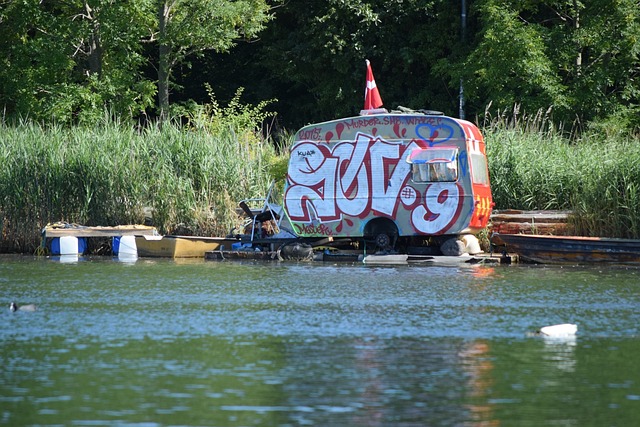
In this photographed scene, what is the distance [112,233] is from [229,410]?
712 inches

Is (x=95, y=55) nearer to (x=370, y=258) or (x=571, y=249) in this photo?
(x=370, y=258)

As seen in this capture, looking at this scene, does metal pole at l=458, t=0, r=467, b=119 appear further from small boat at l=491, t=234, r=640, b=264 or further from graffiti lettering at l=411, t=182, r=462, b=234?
small boat at l=491, t=234, r=640, b=264

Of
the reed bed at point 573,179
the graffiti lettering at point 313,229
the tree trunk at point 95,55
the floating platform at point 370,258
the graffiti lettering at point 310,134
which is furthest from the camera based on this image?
the tree trunk at point 95,55

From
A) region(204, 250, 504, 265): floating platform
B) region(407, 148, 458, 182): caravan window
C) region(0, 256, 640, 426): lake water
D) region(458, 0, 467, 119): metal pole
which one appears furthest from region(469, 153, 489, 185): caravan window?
region(458, 0, 467, 119): metal pole

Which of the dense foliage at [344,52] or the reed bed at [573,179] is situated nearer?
the reed bed at [573,179]

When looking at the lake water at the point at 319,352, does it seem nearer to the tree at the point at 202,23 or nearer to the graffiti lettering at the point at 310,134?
the graffiti lettering at the point at 310,134

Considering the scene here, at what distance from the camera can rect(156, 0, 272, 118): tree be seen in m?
38.8

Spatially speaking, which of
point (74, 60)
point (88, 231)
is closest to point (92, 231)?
point (88, 231)

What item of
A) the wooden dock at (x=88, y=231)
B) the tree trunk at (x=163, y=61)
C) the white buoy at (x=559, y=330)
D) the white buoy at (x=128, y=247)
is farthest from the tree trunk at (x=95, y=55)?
the white buoy at (x=559, y=330)

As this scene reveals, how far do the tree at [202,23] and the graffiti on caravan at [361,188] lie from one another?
12.8 meters

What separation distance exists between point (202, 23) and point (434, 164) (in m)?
16.2

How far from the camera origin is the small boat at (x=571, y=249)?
78.6ft

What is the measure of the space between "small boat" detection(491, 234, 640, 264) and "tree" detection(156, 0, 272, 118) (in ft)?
53.9

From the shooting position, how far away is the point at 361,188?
26.2 metres
